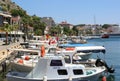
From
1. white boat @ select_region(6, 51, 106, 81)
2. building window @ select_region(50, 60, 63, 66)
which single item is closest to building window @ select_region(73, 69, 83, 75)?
white boat @ select_region(6, 51, 106, 81)

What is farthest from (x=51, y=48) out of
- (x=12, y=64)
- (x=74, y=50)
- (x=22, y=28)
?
(x=22, y=28)

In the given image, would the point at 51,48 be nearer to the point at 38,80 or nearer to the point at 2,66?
the point at 2,66

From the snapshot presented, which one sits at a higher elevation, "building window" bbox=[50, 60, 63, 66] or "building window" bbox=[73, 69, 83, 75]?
"building window" bbox=[50, 60, 63, 66]

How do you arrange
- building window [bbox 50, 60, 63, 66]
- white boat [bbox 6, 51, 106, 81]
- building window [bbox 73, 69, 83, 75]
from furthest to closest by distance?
building window [bbox 73, 69, 83, 75], building window [bbox 50, 60, 63, 66], white boat [bbox 6, 51, 106, 81]

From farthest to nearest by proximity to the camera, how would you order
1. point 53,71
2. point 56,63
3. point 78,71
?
1. point 78,71
2. point 56,63
3. point 53,71

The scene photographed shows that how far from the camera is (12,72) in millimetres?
39062

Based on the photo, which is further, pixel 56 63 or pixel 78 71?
pixel 78 71

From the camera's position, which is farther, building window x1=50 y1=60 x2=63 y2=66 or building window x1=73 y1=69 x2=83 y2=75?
building window x1=73 y1=69 x2=83 y2=75

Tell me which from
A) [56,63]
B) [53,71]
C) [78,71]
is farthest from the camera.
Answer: [78,71]

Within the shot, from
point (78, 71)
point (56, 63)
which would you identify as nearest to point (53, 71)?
point (56, 63)

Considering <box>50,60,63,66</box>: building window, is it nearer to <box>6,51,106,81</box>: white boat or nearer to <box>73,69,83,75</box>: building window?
<box>6,51,106,81</box>: white boat

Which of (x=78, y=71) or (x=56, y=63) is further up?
(x=56, y=63)

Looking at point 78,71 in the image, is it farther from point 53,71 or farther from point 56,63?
point 53,71

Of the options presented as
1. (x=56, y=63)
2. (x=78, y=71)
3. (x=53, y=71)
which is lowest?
(x=78, y=71)
